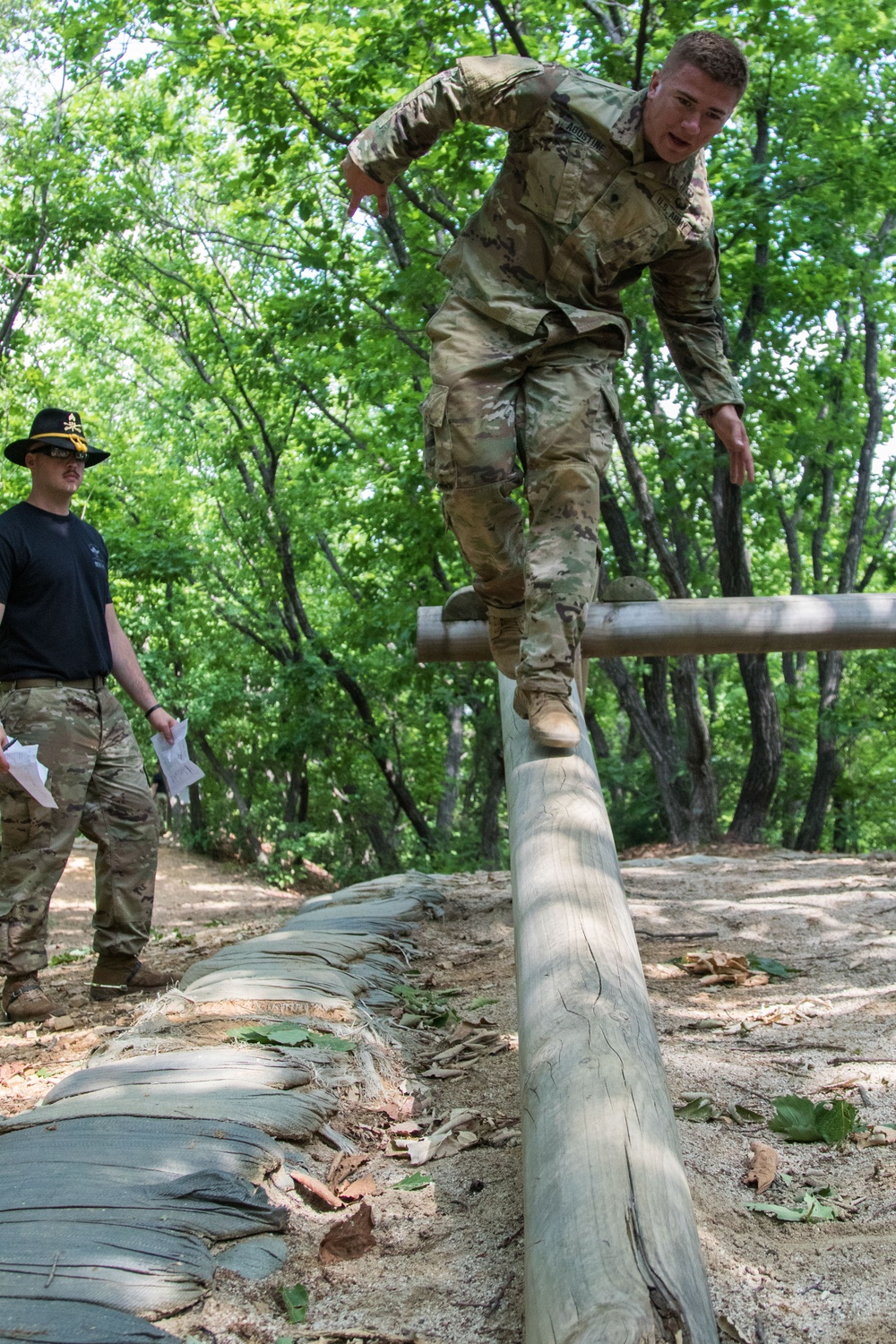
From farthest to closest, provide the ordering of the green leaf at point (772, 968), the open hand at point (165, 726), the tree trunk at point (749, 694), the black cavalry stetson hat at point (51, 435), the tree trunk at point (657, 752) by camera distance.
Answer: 1. the tree trunk at point (657, 752)
2. the tree trunk at point (749, 694)
3. the open hand at point (165, 726)
4. the black cavalry stetson hat at point (51, 435)
5. the green leaf at point (772, 968)

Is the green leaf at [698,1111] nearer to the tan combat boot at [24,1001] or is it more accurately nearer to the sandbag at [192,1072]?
the sandbag at [192,1072]

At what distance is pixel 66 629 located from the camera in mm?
4121

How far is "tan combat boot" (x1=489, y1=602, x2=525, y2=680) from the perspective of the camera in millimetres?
3857

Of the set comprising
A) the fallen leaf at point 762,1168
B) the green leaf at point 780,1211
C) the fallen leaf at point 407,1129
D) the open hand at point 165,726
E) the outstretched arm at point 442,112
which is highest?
the outstretched arm at point 442,112

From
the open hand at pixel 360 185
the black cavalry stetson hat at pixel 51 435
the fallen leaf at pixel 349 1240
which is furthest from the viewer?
the black cavalry stetson hat at pixel 51 435

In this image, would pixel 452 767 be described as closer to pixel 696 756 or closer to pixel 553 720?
pixel 696 756

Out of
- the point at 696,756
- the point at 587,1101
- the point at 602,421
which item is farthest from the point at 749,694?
the point at 587,1101

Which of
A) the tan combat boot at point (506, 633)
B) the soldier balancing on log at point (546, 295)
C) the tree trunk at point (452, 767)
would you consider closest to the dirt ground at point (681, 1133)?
the soldier balancing on log at point (546, 295)

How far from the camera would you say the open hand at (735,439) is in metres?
3.48

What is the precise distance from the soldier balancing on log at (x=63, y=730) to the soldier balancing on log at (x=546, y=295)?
59.9 inches

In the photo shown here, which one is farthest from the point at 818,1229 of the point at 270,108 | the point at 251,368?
the point at 251,368

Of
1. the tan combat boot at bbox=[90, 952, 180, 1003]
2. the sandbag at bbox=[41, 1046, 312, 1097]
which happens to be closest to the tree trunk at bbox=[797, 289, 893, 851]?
the tan combat boot at bbox=[90, 952, 180, 1003]

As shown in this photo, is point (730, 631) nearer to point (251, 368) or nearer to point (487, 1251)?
point (487, 1251)

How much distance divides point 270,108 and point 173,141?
497 centimetres
